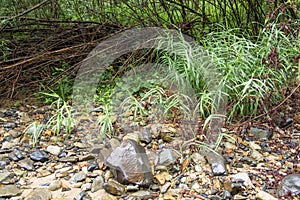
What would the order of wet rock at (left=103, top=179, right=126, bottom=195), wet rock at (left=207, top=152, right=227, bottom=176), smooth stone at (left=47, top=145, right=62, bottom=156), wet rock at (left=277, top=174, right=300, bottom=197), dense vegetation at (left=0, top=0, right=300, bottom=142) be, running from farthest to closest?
dense vegetation at (left=0, top=0, right=300, bottom=142), smooth stone at (left=47, top=145, right=62, bottom=156), wet rock at (left=207, top=152, right=227, bottom=176), wet rock at (left=103, top=179, right=126, bottom=195), wet rock at (left=277, top=174, right=300, bottom=197)

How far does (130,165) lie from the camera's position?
1668mm

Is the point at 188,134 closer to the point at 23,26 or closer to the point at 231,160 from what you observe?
the point at 231,160

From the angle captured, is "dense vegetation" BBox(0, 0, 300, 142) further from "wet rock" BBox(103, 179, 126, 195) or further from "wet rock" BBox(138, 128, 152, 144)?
"wet rock" BBox(103, 179, 126, 195)

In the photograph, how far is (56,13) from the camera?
9.88 ft

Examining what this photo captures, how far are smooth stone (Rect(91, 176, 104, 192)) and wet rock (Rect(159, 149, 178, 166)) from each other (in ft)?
1.02

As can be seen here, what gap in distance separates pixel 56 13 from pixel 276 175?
2.20 m

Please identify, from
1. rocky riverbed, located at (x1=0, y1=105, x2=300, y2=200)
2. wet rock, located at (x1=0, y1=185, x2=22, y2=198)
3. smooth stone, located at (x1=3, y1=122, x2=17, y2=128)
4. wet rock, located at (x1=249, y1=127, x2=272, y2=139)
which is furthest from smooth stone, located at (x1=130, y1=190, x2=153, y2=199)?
smooth stone, located at (x1=3, y1=122, x2=17, y2=128)

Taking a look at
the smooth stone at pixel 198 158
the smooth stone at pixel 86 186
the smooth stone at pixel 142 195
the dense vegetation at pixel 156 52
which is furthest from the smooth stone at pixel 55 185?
the smooth stone at pixel 198 158

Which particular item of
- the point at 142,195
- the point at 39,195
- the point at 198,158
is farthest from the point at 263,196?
the point at 39,195

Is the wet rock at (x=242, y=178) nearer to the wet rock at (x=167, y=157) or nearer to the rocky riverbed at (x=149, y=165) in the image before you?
the rocky riverbed at (x=149, y=165)

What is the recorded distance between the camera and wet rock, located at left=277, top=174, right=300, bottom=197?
4.90 feet

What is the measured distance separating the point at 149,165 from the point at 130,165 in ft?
0.41

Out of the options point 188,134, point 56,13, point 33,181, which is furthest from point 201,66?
point 56,13

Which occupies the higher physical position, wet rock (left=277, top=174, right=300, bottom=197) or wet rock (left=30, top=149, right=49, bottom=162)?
A: wet rock (left=30, top=149, right=49, bottom=162)
